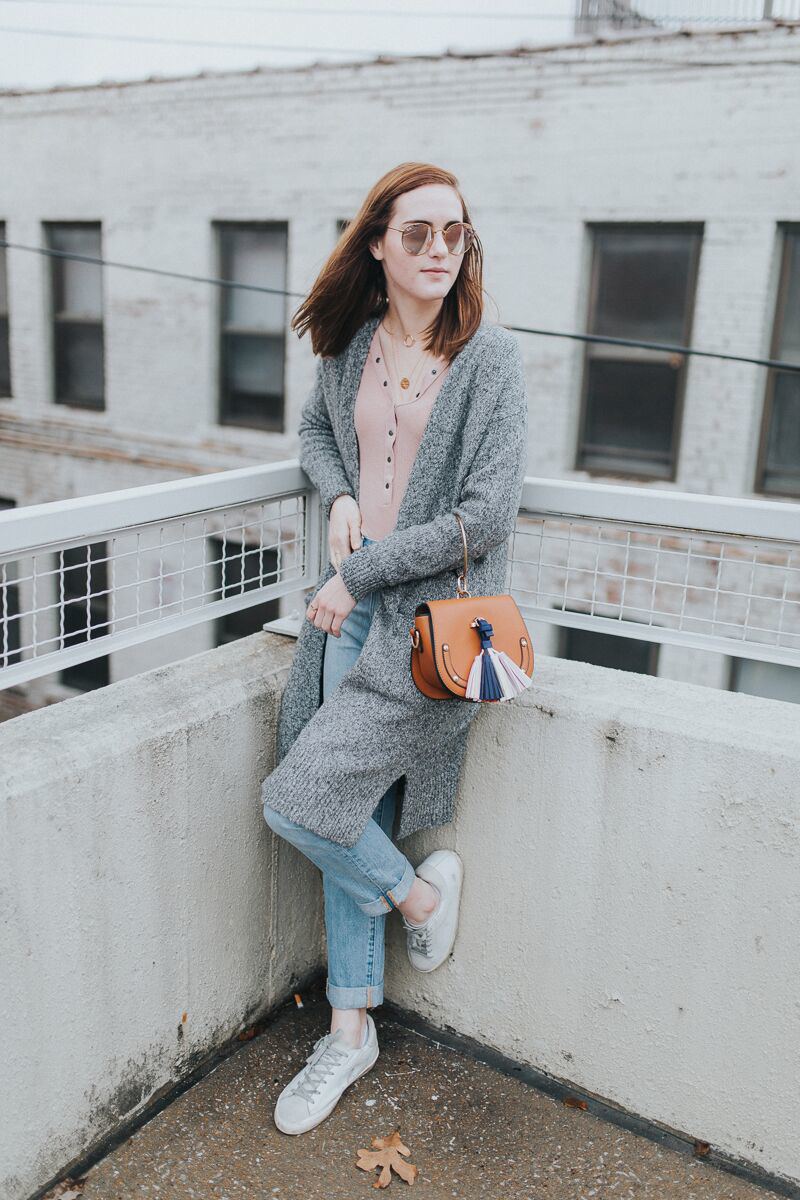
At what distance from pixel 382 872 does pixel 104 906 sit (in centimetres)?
57

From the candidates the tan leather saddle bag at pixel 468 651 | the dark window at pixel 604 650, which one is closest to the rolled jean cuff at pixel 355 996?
the tan leather saddle bag at pixel 468 651

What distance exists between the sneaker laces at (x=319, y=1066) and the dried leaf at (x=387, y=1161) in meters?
0.17

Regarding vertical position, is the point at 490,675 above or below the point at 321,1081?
above

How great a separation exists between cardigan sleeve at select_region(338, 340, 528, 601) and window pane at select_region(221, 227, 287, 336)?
666 centimetres

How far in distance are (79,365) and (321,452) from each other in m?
8.09

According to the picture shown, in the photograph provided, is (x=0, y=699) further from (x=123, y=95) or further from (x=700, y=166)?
(x=700, y=166)

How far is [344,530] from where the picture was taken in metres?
2.27

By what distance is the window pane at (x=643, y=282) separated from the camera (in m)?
6.86

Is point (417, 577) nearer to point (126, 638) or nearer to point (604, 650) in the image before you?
point (126, 638)

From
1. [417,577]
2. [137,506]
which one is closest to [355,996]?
[417,577]

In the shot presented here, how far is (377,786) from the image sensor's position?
7.16 feet

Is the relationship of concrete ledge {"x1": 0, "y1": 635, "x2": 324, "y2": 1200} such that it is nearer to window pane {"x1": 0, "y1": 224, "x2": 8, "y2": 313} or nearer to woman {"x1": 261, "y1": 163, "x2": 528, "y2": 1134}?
woman {"x1": 261, "y1": 163, "x2": 528, "y2": 1134}

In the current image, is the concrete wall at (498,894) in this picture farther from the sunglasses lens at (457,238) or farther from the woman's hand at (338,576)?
the sunglasses lens at (457,238)

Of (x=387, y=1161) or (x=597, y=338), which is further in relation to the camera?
(x=597, y=338)
